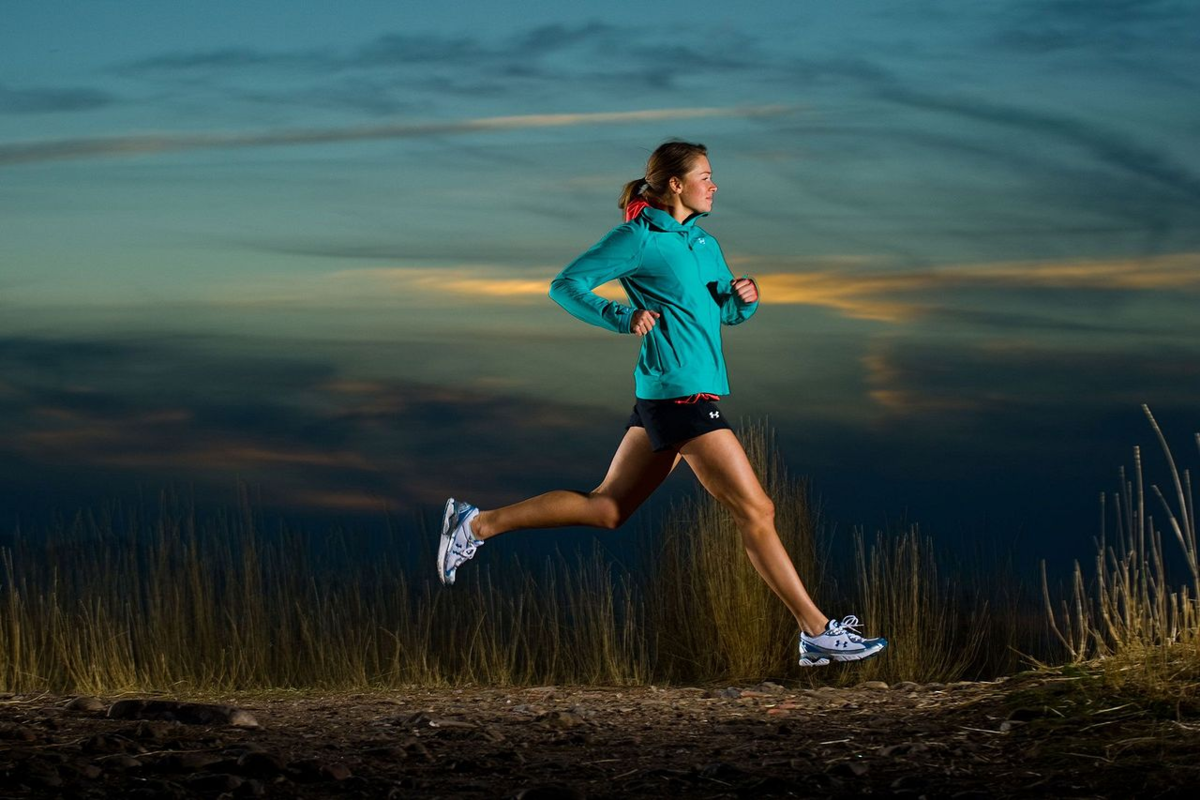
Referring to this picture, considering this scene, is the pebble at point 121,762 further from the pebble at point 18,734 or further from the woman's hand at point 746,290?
the woman's hand at point 746,290

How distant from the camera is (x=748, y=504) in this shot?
17.1ft

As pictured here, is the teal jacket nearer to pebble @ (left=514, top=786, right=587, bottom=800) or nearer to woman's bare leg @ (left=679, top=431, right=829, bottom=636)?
woman's bare leg @ (left=679, top=431, right=829, bottom=636)

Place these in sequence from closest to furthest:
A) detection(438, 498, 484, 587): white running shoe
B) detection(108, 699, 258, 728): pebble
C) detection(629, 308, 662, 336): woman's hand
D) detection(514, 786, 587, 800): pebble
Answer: detection(514, 786, 587, 800): pebble → detection(108, 699, 258, 728): pebble → detection(629, 308, 662, 336): woman's hand → detection(438, 498, 484, 587): white running shoe

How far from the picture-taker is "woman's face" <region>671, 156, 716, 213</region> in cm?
531

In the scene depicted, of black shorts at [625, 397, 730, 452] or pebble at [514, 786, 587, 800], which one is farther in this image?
black shorts at [625, 397, 730, 452]

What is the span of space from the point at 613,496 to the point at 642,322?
0.80 m

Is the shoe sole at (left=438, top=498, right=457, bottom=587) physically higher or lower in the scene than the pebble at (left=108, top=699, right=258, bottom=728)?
higher

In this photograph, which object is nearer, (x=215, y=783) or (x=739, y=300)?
(x=215, y=783)

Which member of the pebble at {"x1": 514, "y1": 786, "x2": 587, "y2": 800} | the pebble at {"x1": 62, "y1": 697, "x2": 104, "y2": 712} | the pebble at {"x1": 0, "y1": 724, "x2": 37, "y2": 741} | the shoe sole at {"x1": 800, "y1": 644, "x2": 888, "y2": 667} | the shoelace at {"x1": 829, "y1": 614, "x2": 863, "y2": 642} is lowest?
the pebble at {"x1": 514, "y1": 786, "x2": 587, "y2": 800}

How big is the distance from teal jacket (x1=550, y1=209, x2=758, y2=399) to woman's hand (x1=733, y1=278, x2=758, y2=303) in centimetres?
10

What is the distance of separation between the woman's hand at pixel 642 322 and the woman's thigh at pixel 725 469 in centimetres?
46

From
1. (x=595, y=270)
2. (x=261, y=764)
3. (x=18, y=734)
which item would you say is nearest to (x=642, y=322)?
(x=595, y=270)

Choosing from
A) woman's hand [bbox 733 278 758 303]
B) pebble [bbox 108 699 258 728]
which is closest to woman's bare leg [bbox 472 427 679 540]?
woman's hand [bbox 733 278 758 303]

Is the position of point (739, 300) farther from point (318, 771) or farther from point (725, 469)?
point (318, 771)
